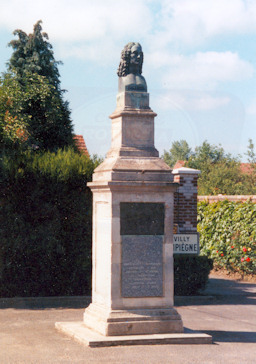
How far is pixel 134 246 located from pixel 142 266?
333 mm

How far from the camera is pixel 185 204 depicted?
15359 mm

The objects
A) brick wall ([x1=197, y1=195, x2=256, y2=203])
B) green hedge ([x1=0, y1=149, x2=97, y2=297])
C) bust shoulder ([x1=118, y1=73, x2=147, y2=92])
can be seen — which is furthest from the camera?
brick wall ([x1=197, y1=195, x2=256, y2=203])

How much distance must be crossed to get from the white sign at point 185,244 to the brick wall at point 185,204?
60 cm

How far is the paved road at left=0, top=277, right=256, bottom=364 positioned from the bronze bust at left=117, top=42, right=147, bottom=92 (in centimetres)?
410

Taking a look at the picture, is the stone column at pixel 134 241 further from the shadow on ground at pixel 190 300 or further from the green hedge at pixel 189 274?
the green hedge at pixel 189 274

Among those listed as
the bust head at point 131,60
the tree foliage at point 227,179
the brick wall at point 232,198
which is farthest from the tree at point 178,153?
the bust head at point 131,60

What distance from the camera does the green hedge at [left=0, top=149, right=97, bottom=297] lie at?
42.5ft

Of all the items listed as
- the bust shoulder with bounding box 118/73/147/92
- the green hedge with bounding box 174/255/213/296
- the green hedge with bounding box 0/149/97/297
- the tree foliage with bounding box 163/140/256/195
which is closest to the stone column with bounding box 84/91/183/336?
the bust shoulder with bounding box 118/73/147/92

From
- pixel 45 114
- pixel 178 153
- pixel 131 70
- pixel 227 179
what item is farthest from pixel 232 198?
pixel 178 153

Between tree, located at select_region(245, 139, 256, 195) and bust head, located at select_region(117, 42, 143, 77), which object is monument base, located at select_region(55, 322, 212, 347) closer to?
bust head, located at select_region(117, 42, 143, 77)

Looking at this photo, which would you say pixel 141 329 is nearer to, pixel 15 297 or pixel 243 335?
pixel 243 335

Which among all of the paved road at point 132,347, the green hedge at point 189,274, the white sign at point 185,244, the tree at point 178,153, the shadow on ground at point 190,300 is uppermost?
the tree at point 178,153

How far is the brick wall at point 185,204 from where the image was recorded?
602 inches

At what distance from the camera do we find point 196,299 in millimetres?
13625
